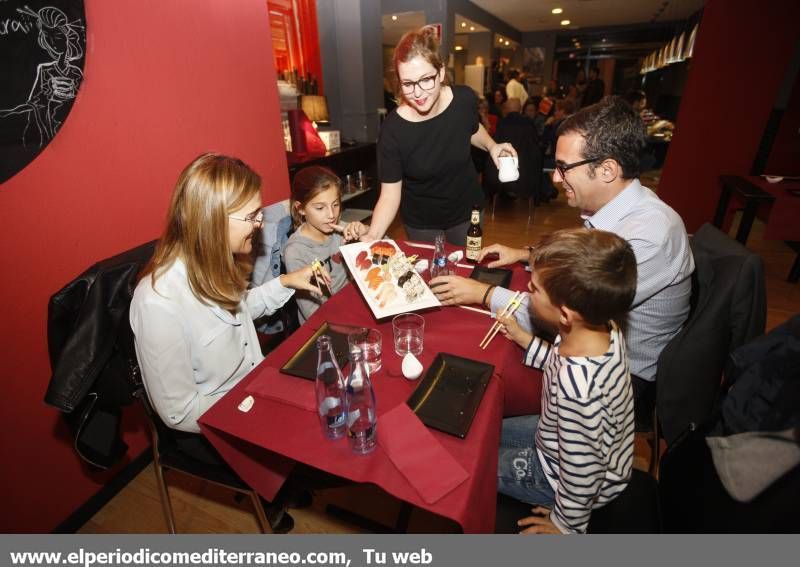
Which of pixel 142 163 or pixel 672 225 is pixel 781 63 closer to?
pixel 672 225

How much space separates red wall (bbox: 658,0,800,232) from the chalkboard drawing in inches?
229

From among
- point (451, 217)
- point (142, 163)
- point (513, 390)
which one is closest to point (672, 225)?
point (513, 390)

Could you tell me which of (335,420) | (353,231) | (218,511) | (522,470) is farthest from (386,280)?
(218,511)

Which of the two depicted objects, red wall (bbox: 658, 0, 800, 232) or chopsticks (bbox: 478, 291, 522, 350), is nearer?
chopsticks (bbox: 478, 291, 522, 350)

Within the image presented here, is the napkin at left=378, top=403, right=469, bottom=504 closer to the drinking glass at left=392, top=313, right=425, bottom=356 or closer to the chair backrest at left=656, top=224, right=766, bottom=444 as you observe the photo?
the drinking glass at left=392, top=313, right=425, bottom=356

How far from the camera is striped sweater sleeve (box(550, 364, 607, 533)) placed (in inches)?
42.9

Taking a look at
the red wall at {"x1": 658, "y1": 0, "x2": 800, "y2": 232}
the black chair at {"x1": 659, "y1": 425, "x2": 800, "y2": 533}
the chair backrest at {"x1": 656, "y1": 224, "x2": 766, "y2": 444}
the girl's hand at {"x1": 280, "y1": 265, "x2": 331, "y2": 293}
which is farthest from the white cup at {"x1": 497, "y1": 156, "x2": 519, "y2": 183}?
the red wall at {"x1": 658, "y1": 0, "x2": 800, "y2": 232}

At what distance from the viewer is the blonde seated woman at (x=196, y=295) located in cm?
132

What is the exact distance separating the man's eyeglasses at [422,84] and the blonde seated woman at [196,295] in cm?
109

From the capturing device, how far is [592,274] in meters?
1.08

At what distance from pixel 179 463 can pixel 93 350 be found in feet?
1.90

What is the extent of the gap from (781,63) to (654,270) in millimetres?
4823

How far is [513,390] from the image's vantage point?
5.03ft

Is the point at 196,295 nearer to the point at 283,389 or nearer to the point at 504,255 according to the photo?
the point at 283,389
